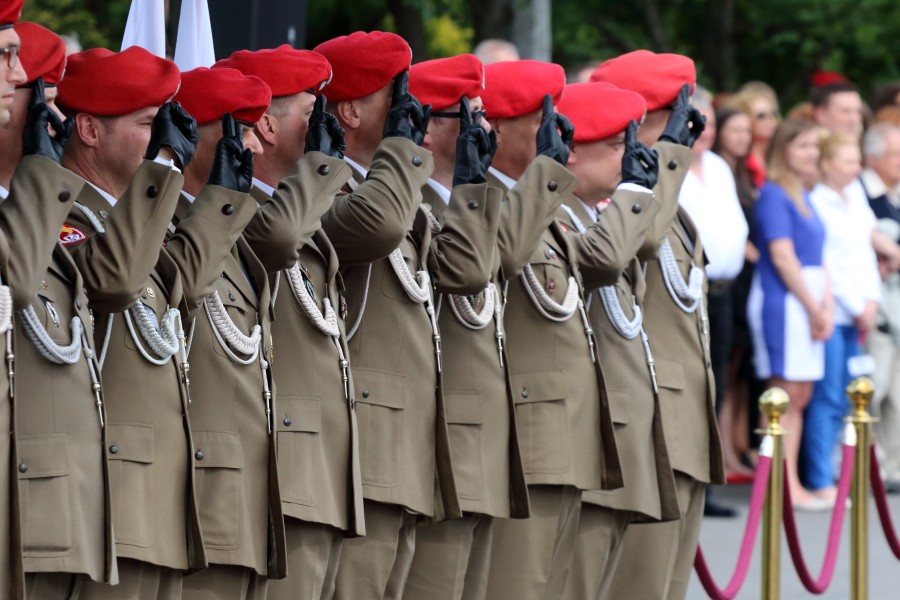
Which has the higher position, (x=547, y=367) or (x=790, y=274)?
(x=790, y=274)

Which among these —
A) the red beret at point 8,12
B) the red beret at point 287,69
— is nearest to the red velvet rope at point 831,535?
the red beret at point 287,69

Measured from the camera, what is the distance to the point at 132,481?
4117 mm

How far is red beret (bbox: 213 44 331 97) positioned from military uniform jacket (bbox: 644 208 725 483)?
1.74m

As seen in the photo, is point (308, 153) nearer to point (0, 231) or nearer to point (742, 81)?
point (0, 231)

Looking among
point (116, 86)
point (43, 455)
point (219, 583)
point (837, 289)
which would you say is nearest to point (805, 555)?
point (837, 289)

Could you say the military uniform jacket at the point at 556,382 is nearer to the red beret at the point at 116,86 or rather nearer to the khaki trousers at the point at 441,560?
the khaki trousers at the point at 441,560

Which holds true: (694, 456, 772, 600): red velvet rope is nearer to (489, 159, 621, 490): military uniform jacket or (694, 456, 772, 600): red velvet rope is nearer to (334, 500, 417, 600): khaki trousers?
(489, 159, 621, 490): military uniform jacket

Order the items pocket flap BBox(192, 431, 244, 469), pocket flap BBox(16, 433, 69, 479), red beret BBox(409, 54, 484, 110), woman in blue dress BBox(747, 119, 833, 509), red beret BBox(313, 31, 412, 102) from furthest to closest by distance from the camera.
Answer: woman in blue dress BBox(747, 119, 833, 509)
red beret BBox(409, 54, 484, 110)
red beret BBox(313, 31, 412, 102)
pocket flap BBox(192, 431, 244, 469)
pocket flap BBox(16, 433, 69, 479)

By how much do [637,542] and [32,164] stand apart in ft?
9.18

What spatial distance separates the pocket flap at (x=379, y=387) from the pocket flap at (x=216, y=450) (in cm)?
61

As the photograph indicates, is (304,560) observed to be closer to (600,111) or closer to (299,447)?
(299,447)

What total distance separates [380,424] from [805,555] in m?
4.08

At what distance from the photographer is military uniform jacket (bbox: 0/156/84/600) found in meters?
3.76

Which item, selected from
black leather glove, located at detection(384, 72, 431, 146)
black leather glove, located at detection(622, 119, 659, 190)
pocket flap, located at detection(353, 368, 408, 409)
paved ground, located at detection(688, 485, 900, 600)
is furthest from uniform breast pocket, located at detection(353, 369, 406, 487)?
paved ground, located at detection(688, 485, 900, 600)
